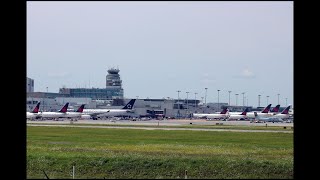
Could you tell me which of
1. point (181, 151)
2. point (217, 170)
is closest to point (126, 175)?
point (217, 170)

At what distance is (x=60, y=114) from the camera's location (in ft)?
583

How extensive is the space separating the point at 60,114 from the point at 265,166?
146m

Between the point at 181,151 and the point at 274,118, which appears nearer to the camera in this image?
the point at 181,151
